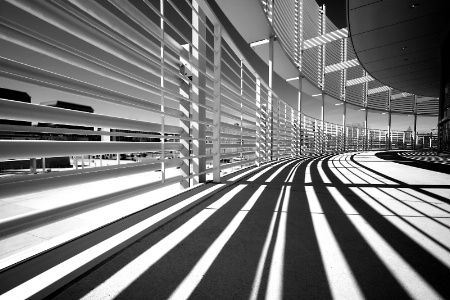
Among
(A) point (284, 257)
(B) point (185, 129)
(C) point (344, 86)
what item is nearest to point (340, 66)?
(C) point (344, 86)

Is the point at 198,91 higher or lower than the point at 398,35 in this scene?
lower

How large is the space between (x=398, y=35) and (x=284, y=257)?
1020 cm

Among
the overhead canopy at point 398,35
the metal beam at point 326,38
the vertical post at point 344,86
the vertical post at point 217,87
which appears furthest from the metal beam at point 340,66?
the vertical post at point 217,87

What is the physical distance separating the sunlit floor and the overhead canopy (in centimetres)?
714

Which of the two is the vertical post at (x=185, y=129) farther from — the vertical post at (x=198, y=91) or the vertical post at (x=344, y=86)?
the vertical post at (x=344, y=86)

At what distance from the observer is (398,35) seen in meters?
7.41

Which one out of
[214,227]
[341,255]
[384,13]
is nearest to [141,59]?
[214,227]

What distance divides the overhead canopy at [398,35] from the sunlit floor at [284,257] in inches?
281

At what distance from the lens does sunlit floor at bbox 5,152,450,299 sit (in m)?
0.72

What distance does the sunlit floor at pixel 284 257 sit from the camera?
0.72m

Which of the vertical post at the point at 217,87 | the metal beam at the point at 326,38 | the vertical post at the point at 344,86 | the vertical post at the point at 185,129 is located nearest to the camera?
the vertical post at the point at 185,129

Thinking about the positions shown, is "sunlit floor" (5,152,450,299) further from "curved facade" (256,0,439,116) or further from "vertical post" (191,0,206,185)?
"curved facade" (256,0,439,116)

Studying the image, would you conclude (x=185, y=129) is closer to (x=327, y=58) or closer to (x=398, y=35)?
(x=398, y=35)

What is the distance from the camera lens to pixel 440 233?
1199mm
